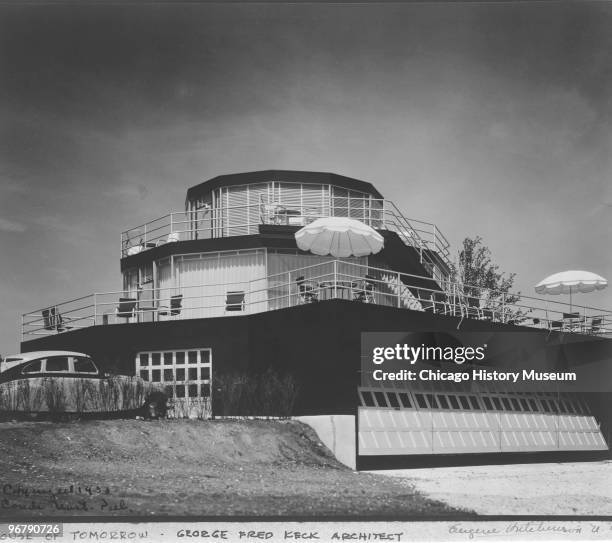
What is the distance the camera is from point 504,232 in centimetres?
2711

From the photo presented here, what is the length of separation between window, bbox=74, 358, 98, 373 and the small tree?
1037cm

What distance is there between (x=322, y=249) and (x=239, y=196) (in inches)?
258

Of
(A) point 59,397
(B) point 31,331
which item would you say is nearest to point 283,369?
(A) point 59,397

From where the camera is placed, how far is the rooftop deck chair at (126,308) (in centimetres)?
2914

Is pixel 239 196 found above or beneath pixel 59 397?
above

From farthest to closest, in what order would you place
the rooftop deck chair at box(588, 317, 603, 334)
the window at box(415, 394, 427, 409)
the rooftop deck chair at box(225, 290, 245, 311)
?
1. the rooftop deck chair at box(588, 317, 603, 334)
2. the rooftop deck chair at box(225, 290, 245, 311)
3. the window at box(415, 394, 427, 409)

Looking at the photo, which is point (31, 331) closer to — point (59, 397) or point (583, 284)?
point (59, 397)

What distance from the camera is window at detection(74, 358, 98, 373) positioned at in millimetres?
23891

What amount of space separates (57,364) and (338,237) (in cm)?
839

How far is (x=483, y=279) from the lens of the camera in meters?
35.6

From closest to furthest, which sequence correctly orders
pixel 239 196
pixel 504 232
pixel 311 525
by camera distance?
pixel 311 525
pixel 504 232
pixel 239 196

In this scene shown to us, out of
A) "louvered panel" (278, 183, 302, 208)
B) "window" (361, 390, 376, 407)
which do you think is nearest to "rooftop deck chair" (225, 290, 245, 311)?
"louvered panel" (278, 183, 302, 208)

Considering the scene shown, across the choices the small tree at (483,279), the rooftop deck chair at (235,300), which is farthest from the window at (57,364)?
the small tree at (483,279)

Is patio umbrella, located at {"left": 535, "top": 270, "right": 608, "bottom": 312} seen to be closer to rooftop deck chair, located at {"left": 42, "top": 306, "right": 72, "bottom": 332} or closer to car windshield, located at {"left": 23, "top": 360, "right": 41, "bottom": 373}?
rooftop deck chair, located at {"left": 42, "top": 306, "right": 72, "bottom": 332}
